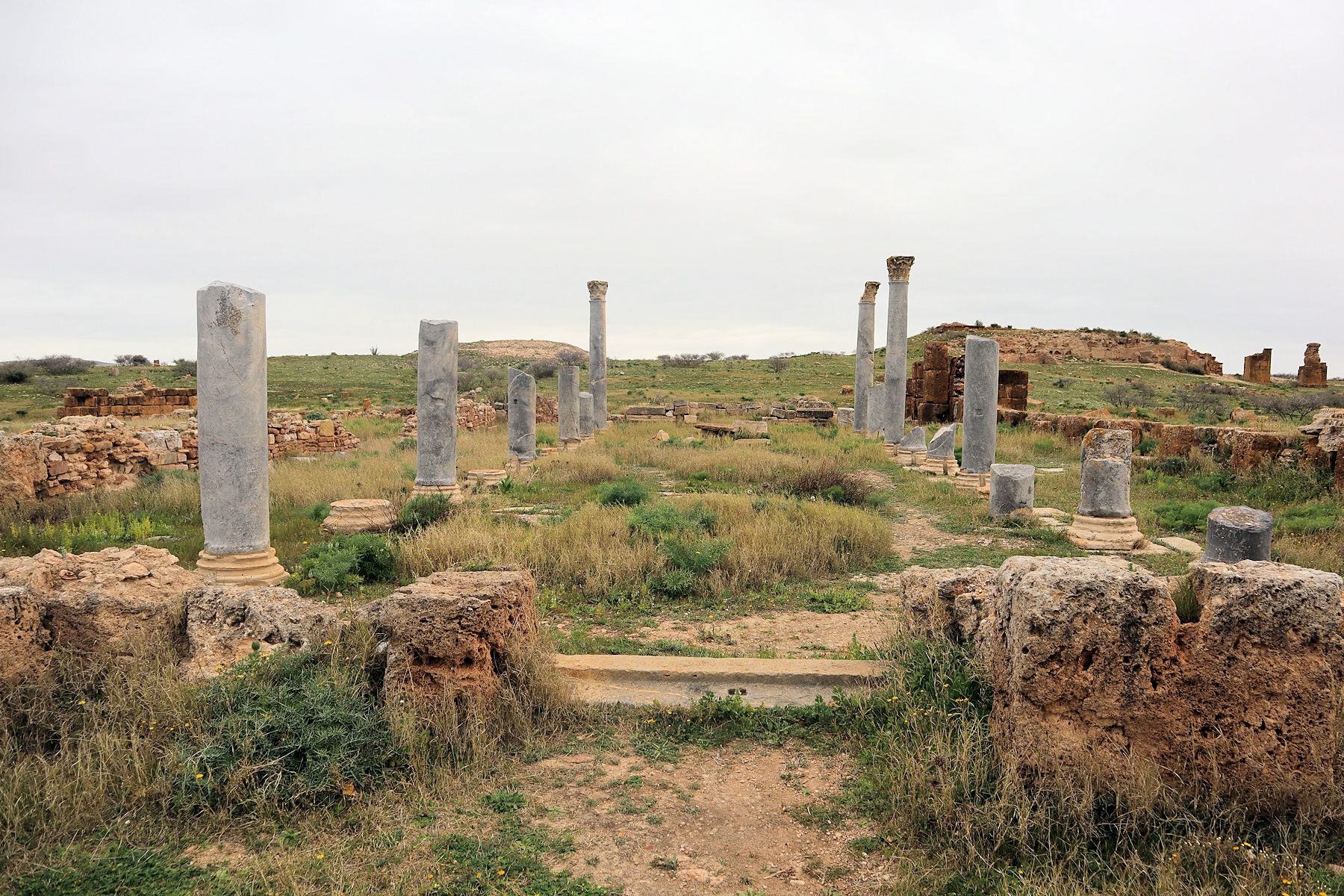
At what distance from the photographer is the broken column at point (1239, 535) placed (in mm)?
8266

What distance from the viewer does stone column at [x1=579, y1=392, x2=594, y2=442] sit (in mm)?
25375

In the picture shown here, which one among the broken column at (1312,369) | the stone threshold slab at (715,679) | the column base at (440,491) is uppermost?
the broken column at (1312,369)

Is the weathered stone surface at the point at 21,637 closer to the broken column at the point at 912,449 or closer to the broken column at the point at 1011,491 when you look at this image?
the broken column at the point at 1011,491

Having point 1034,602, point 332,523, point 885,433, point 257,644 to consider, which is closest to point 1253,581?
point 1034,602

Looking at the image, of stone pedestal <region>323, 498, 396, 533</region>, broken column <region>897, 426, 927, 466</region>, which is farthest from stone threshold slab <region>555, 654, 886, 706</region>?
broken column <region>897, 426, 927, 466</region>

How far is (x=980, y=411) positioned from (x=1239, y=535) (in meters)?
7.12

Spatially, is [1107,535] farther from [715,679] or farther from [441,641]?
[441,641]

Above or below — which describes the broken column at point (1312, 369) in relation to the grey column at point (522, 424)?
above

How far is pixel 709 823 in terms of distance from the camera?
3914 mm

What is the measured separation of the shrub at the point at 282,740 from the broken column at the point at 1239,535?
822cm

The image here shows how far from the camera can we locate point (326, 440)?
2092 cm

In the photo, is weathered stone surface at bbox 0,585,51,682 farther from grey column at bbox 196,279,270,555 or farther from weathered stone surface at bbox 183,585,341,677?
grey column at bbox 196,279,270,555

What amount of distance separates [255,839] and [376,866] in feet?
2.34

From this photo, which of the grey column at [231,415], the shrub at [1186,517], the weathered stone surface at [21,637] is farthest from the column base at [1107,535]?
the weathered stone surface at [21,637]
